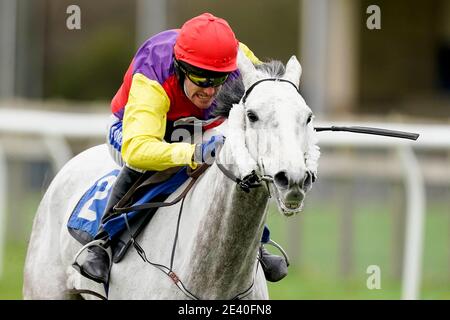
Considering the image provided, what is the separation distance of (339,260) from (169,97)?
16.6 feet

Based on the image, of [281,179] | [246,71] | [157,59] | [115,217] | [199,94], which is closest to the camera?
[281,179]

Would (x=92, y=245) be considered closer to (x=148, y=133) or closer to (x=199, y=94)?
(x=148, y=133)

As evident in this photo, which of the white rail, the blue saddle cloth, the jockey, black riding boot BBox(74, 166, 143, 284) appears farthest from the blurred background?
the jockey

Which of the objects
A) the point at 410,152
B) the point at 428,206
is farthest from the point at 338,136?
the point at 428,206

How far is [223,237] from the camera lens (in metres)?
4.66

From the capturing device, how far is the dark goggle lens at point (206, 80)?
4.82 m

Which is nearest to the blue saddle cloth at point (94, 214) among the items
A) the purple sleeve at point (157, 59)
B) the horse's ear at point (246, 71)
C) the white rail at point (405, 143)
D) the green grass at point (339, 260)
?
the purple sleeve at point (157, 59)

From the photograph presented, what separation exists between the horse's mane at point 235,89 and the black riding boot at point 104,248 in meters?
0.70

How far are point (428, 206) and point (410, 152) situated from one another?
2.42 meters

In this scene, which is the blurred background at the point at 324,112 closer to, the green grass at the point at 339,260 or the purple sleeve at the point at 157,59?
the green grass at the point at 339,260

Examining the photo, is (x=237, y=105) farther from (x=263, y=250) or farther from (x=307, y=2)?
(x=307, y=2)

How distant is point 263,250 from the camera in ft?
17.5

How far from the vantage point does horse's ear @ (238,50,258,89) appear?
4.47m

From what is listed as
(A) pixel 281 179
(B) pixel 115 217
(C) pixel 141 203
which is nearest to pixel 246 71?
(A) pixel 281 179
